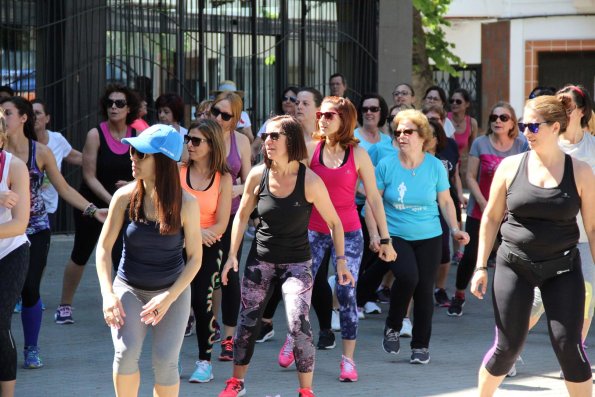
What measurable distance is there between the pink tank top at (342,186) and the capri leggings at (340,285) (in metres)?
0.07

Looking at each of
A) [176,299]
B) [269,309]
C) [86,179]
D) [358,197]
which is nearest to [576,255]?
[176,299]

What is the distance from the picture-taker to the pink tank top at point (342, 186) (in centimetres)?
765

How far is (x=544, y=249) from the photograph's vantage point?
19.2 feet

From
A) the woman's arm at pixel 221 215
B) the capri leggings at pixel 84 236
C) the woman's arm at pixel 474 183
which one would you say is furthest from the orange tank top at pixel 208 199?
the woman's arm at pixel 474 183

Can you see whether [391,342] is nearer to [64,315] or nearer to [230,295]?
[230,295]

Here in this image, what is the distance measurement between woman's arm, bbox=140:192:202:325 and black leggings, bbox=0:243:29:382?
1.00 metres

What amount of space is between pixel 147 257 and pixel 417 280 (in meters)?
2.84

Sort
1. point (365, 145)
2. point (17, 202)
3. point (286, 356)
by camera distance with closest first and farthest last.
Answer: point (17, 202)
point (286, 356)
point (365, 145)

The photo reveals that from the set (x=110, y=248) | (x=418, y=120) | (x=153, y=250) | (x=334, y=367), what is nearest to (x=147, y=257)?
(x=153, y=250)

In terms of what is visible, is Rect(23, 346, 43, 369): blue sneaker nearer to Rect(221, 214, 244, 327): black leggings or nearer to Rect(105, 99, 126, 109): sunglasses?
Rect(221, 214, 244, 327): black leggings

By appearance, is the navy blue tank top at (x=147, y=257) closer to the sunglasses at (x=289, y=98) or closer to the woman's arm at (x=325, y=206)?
the woman's arm at (x=325, y=206)

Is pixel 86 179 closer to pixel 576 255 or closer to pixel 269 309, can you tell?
pixel 269 309

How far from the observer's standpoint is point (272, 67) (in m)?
14.6

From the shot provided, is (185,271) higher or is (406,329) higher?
(185,271)
